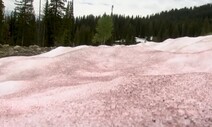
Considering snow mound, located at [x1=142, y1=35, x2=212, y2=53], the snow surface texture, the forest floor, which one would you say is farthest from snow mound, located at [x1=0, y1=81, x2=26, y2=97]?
the forest floor

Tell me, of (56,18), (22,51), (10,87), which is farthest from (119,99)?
(56,18)

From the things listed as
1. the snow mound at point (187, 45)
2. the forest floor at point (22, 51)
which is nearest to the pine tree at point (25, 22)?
the forest floor at point (22, 51)

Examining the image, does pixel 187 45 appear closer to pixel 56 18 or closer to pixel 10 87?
pixel 10 87

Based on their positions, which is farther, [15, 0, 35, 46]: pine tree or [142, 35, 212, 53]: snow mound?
[15, 0, 35, 46]: pine tree

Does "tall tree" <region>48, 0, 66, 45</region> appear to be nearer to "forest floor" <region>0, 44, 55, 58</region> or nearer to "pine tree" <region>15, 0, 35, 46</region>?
"pine tree" <region>15, 0, 35, 46</region>

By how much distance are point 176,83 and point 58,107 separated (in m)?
5.72

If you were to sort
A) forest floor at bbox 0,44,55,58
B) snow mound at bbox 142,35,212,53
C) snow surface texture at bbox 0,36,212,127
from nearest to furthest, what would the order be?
snow surface texture at bbox 0,36,212,127 < snow mound at bbox 142,35,212,53 < forest floor at bbox 0,44,55,58

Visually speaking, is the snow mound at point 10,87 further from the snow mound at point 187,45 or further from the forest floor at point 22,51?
the forest floor at point 22,51

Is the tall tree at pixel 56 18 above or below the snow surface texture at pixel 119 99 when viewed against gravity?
above

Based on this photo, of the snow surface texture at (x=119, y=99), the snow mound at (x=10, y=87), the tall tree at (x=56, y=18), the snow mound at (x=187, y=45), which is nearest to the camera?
the snow surface texture at (x=119, y=99)

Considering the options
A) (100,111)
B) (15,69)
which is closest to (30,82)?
(15,69)

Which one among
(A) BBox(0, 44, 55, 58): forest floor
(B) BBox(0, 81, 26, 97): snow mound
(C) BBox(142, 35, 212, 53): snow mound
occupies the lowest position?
(B) BBox(0, 81, 26, 97): snow mound

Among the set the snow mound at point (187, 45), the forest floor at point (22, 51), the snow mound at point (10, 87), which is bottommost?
the snow mound at point (10, 87)

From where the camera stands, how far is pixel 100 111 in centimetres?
1541
